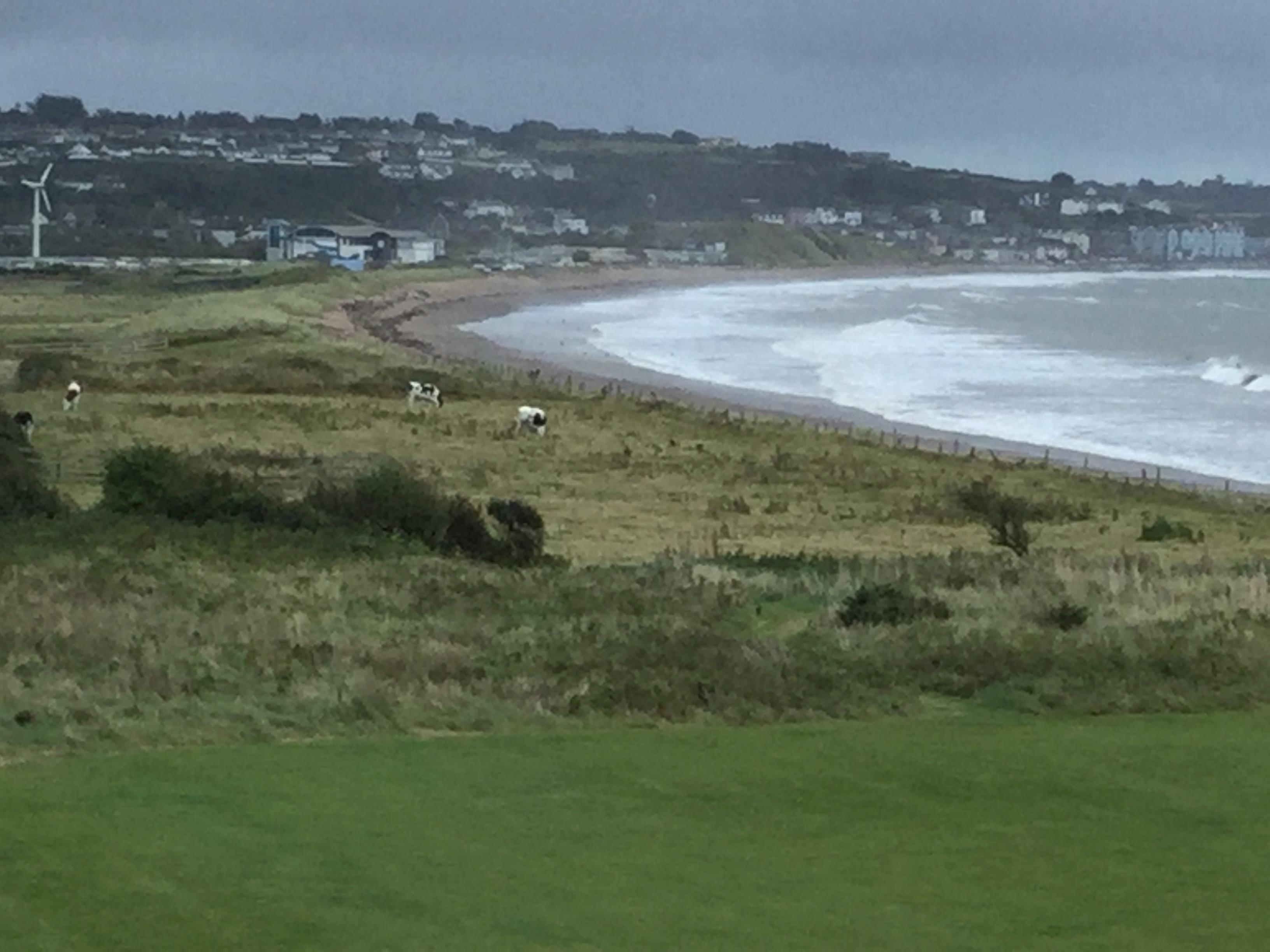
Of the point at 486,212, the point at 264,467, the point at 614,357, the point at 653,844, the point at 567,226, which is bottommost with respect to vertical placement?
the point at 567,226

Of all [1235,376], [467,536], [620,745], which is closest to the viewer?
[620,745]

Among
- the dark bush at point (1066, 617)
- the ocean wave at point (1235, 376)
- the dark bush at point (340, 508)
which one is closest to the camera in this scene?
the dark bush at point (1066, 617)

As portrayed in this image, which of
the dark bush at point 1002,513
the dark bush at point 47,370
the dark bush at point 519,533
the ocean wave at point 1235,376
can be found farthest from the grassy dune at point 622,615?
the ocean wave at point 1235,376

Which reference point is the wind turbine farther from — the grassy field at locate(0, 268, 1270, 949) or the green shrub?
the green shrub

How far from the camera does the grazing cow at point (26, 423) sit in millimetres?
28969

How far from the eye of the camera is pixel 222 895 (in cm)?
631

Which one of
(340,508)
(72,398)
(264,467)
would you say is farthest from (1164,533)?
(72,398)

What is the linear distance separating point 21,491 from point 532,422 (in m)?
18.4

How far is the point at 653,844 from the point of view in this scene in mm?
7188

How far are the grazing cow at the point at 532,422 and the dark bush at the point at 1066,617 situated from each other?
2376 centimetres

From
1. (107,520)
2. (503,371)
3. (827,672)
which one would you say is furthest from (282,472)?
(503,371)

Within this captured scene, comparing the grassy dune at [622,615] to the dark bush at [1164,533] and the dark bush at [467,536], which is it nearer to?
the dark bush at [1164,533]

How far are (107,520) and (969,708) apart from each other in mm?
9453

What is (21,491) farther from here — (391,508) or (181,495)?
(391,508)
